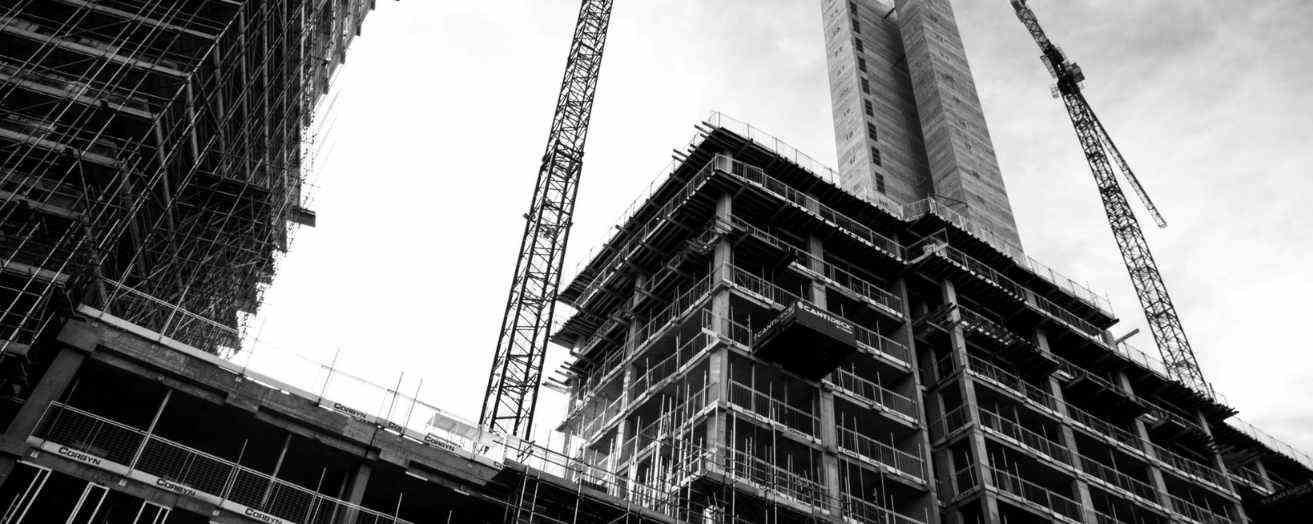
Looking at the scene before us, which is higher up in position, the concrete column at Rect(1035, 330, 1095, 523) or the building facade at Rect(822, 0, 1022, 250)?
the building facade at Rect(822, 0, 1022, 250)

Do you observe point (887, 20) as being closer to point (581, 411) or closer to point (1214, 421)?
point (1214, 421)

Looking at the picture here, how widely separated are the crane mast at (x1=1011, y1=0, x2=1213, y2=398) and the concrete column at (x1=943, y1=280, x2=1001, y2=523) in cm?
4251

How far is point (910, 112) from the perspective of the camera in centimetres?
7619

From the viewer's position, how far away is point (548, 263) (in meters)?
51.5

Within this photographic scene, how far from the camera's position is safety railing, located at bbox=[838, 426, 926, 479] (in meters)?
39.9

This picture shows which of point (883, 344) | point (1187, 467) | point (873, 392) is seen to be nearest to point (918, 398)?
point (873, 392)

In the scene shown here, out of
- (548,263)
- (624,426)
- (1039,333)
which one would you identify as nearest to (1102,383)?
(1039,333)

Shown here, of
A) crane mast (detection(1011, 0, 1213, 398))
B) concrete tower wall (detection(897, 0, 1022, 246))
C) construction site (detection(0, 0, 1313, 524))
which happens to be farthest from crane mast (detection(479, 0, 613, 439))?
crane mast (detection(1011, 0, 1213, 398))

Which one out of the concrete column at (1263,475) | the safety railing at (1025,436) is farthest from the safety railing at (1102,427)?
the concrete column at (1263,475)

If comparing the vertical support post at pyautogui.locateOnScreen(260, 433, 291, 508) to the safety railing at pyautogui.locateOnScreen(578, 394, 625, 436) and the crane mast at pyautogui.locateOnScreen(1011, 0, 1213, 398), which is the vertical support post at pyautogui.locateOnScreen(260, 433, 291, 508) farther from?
the crane mast at pyautogui.locateOnScreen(1011, 0, 1213, 398)

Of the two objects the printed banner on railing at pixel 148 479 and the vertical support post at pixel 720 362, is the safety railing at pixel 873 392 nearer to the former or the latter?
the vertical support post at pixel 720 362

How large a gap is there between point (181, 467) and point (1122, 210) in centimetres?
8591

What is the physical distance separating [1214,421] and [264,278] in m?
56.7

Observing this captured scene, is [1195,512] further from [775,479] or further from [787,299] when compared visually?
[775,479]
